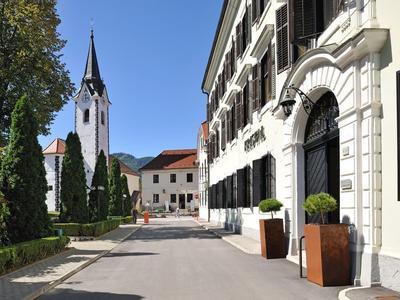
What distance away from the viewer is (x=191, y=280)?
36.9 ft

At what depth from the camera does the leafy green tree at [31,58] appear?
86.9ft

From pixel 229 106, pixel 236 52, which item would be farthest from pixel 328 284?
pixel 229 106

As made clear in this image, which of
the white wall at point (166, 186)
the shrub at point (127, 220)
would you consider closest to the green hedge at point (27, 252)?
the shrub at point (127, 220)

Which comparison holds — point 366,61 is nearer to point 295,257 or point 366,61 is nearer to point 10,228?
point 295,257

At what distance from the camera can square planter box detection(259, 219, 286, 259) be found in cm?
1491

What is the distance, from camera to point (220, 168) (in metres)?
36.6

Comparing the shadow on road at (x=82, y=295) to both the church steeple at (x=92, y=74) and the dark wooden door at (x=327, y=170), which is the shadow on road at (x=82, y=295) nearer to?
the dark wooden door at (x=327, y=170)

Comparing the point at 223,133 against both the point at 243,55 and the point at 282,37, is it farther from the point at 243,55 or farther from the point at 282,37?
the point at 282,37

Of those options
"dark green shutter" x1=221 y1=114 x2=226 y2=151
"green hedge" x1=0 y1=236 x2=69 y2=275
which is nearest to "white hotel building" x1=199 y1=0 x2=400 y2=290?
"green hedge" x1=0 y1=236 x2=69 y2=275

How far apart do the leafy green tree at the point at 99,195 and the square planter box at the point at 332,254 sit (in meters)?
22.7

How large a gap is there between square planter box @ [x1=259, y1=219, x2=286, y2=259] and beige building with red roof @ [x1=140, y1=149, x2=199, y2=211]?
67.8 m

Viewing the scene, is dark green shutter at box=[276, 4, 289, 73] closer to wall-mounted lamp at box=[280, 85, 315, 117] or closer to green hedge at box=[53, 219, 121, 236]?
wall-mounted lamp at box=[280, 85, 315, 117]

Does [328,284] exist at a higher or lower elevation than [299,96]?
lower

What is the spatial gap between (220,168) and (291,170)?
22.2 metres
